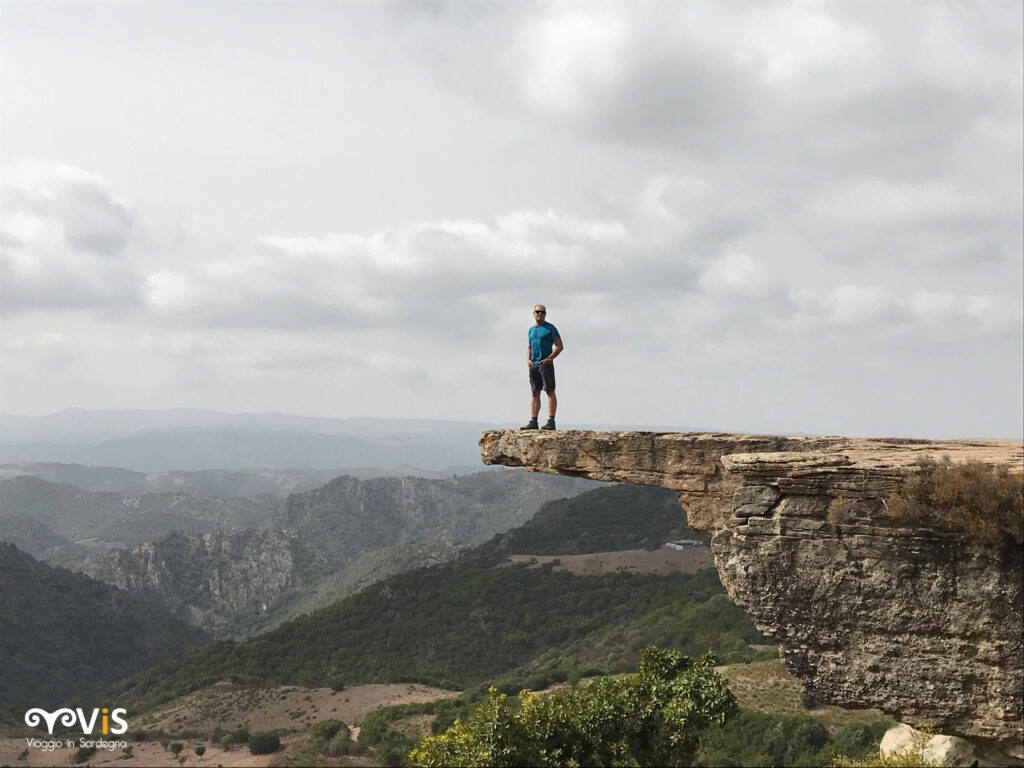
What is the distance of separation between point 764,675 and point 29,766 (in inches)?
1537

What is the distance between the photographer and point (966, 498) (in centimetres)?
911

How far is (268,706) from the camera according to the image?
48531 mm

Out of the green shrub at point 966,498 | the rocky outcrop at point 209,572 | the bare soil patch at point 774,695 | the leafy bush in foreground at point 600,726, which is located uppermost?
the green shrub at point 966,498

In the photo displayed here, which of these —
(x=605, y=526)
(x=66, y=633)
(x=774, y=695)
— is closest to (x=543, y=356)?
(x=774, y=695)

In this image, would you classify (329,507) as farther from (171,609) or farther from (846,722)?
(846,722)

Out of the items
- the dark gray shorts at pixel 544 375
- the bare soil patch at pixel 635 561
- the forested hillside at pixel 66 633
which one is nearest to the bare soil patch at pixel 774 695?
the dark gray shorts at pixel 544 375

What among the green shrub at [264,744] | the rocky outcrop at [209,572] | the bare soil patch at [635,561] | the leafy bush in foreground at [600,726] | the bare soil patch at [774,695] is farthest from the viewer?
the rocky outcrop at [209,572]

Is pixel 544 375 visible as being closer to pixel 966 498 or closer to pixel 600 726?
pixel 600 726

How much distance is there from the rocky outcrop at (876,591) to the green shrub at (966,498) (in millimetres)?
176

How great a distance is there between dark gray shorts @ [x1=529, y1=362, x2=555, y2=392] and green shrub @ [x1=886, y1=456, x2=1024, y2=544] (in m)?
7.31

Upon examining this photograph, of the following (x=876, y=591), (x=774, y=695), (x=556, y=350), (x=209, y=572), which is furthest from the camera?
(x=209, y=572)

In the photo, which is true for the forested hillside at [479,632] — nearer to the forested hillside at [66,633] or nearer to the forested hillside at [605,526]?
the forested hillside at [605,526]

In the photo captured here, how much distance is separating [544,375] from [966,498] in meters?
8.17

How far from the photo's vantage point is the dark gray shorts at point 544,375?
15148 millimetres
